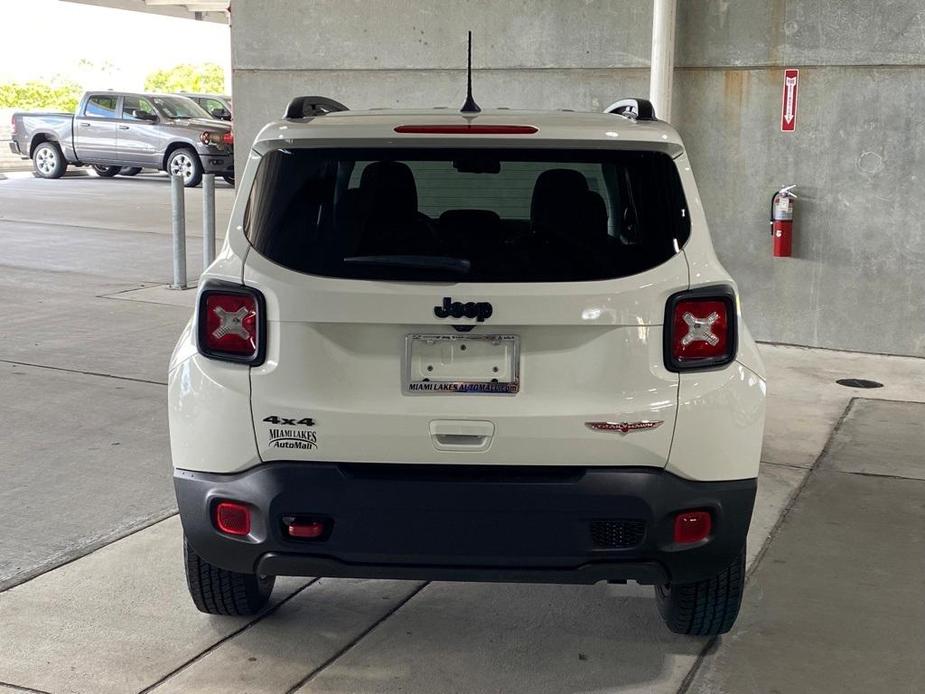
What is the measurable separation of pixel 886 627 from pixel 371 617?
1.75 meters

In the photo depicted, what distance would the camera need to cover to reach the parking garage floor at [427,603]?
11.7ft

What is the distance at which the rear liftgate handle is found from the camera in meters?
3.14

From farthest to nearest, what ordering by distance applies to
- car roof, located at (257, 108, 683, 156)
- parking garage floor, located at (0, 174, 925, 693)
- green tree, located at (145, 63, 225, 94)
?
green tree, located at (145, 63, 225, 94) → parking garage floor, located at (0, 174, 925, 693) → car roof, located at (257, 108, 683, 156)

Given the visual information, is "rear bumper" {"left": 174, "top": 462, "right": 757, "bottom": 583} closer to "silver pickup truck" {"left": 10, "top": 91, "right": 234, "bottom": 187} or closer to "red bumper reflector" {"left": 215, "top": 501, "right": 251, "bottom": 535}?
"red bumper reflector" {"left": 215, "top": 501, "right": 251, "bottom": 535}

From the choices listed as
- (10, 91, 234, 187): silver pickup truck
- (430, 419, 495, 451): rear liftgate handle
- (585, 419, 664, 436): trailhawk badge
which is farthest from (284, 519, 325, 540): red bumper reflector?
(10, 91, 234, 187): silver pickup truck

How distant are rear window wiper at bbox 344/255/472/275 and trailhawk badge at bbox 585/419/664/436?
1.76ft

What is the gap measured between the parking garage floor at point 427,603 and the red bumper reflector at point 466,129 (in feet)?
5.33

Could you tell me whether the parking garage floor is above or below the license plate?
below

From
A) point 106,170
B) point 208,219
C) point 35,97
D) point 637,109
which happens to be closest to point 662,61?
point 208,219

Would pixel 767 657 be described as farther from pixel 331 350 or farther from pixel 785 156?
pixel 785 156

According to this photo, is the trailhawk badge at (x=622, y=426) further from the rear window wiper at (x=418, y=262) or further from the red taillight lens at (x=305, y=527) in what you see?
the red taillight lens at (x=305, y=527)

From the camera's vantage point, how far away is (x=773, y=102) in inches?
345

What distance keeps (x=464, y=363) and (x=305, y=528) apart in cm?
63

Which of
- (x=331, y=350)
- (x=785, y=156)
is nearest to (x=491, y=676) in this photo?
(x=331, y=350)
